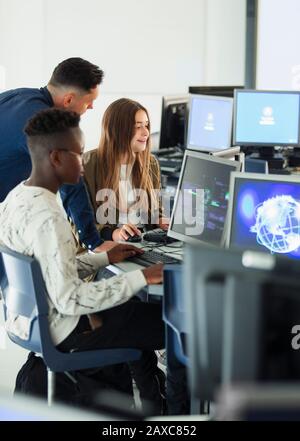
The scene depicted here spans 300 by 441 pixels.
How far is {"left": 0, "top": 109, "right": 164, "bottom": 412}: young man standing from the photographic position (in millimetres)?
2568

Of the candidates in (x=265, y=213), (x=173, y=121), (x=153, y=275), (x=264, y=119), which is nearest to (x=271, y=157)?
(x=264, y=119)

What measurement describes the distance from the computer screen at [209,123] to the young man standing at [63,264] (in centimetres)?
318

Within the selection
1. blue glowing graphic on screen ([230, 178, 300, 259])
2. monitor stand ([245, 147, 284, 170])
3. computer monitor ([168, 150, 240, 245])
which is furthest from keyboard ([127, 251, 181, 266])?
monitor stand ([245, 147, 284, 170])

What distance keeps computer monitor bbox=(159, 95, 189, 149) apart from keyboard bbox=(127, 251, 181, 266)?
304cm

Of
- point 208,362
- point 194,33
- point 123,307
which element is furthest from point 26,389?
point 194,33

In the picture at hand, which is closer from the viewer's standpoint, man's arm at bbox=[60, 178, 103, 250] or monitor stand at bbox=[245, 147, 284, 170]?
man's arm at bbox=[60, 178, 103, 250]

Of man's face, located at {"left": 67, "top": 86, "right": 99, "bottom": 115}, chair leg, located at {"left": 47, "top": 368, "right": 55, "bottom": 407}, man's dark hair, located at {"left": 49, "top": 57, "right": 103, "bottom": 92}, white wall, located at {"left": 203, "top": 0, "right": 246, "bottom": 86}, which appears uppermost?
white wall, located at {"left": 203, "top": 0, "right": 246, "bottom": 86}

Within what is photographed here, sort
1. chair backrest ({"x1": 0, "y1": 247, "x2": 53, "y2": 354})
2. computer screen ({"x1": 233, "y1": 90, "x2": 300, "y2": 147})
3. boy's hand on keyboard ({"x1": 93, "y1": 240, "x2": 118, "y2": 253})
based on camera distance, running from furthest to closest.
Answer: computer screen ({"x1": 233, "y1": 90, "x2": 300, "y2": 147}) < boy's hand on keyboard ({"x1": 93, "y1": 240, "x2": 118, "y2": 253}) < chair backrest ({"x1": 0, "y1": 247, "x2": 53, "y2": 354})

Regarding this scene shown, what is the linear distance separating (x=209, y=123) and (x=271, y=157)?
52 cm

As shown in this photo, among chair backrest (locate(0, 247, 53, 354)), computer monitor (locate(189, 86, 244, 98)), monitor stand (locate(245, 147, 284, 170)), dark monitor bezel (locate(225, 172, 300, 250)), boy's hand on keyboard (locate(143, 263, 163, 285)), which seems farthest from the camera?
computer monitor (locate(189, 86, 244, 98))

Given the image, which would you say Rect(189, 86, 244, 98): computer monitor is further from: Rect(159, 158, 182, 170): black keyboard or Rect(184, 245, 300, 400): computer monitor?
Rect(184, 245, 300, 400): computer monitor

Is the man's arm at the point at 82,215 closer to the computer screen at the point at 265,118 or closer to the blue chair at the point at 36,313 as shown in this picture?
the blue chair at the point at 36,313

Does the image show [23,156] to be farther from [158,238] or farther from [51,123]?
[51,123]

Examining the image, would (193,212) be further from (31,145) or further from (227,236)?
(31,145)
